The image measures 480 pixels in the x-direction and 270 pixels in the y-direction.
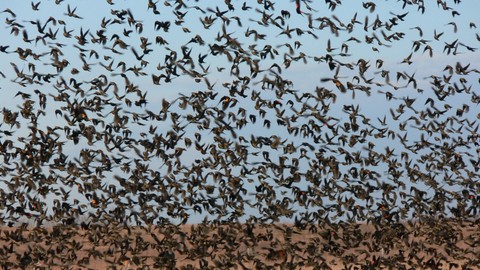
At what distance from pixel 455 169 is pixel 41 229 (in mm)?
13617

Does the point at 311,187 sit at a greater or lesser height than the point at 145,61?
lesser

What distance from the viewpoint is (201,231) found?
2738 cm

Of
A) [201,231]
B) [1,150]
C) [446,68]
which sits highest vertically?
[446,68]

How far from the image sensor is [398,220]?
28.8 m

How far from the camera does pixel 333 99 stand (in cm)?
2728

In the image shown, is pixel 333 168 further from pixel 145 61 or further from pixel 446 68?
pixel 145 61

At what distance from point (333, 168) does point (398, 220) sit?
2774 mm

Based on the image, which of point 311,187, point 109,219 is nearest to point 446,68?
point 311,187

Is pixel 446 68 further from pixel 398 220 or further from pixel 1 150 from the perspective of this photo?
pixel 1 150

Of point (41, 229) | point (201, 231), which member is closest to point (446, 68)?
point (201, 231)

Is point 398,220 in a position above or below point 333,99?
below

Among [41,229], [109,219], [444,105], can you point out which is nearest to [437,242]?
[444,105]

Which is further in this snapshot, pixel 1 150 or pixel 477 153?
pixel 477 153

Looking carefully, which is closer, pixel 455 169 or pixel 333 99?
pixel 333 99
